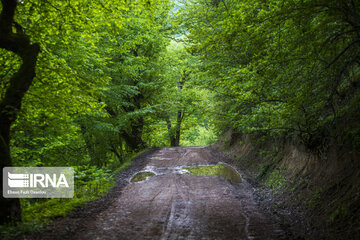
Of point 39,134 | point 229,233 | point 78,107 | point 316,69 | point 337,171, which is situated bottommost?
point 229,233

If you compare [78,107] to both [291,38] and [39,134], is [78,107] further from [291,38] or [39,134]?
[291,38]

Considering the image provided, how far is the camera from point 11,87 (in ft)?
16.7

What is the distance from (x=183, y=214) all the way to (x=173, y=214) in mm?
267

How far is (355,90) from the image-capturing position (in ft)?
19.4

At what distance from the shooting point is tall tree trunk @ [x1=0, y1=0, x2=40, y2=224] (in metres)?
4.86

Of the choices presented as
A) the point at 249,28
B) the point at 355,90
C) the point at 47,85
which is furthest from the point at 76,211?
the point at 355,90

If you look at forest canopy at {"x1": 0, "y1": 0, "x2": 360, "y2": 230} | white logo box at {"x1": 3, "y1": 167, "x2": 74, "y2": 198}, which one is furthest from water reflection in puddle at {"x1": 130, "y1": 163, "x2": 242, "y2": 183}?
forest canopy at {"x1": 0, "y1": 0, "x2": 360, "y2": 230}

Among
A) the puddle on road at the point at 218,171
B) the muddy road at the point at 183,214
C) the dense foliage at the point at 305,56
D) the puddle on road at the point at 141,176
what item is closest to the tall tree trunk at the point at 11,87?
the muddy road at the point at 183,214

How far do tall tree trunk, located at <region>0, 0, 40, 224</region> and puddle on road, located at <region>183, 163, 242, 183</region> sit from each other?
778cm

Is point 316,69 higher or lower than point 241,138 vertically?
higher

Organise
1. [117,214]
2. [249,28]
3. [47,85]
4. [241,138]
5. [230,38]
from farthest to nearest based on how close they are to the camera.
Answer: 1. [241,138]
2. [47,85]
3. [117,214]
4. [230,38]
5. [249,28]

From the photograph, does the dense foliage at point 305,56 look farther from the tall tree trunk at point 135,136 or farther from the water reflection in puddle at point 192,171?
the tall tree trunk at point 135,136

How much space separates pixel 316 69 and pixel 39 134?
996 cm

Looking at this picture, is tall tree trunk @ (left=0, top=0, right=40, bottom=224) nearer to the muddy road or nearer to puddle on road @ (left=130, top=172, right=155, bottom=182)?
the muddy road
